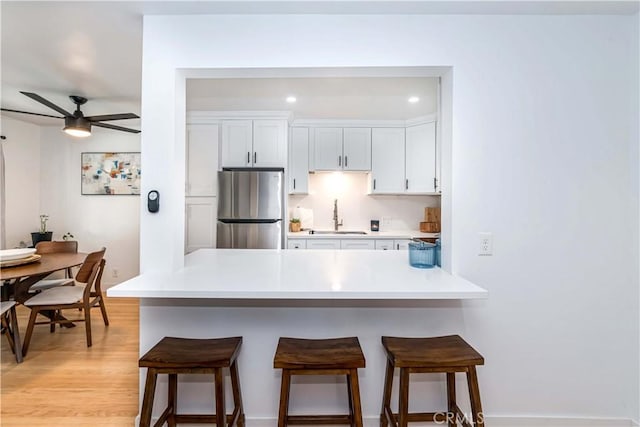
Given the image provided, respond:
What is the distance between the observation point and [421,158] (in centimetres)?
372

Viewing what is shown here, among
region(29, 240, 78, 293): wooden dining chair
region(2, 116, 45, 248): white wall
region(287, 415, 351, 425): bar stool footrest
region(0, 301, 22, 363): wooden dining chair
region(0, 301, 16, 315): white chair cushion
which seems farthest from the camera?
region(2, 116, 45, 248): white wall

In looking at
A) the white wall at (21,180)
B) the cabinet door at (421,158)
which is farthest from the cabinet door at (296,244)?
the white wall at (21,180)

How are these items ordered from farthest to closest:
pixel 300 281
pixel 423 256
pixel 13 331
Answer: pixel 13 331
pixel 423 256
pixel 300 281

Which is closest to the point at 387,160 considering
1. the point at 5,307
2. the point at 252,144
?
the point at 252,144

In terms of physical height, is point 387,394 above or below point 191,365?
below

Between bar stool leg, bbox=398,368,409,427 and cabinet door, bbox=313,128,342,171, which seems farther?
cabinet door, bbox=313,128,342,171

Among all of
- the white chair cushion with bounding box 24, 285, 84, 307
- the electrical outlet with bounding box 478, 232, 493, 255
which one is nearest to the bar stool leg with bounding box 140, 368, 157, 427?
the electrical outlet with bounding box 478, 232, 493, 255

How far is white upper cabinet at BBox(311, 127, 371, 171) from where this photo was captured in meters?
3.84

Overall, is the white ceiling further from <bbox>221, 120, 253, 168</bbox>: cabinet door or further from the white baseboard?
the white baseboard

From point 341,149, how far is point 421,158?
97 cm

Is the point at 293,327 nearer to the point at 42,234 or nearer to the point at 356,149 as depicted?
the point at 356,149

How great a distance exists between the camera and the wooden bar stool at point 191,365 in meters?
1.30

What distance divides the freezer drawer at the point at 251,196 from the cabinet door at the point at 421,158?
1.63 meters

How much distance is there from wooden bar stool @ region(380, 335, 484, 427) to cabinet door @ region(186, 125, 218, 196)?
2.81 meters
